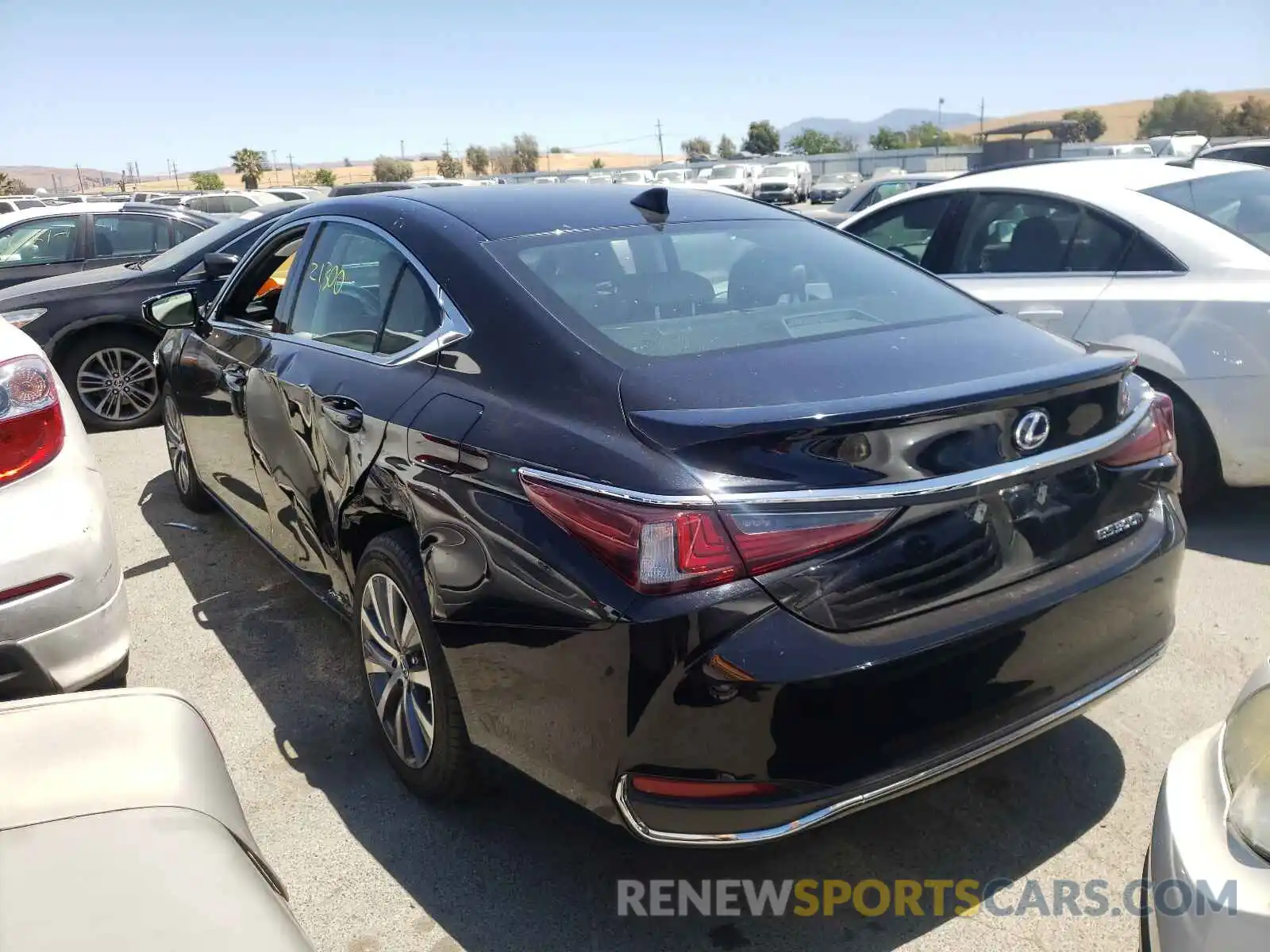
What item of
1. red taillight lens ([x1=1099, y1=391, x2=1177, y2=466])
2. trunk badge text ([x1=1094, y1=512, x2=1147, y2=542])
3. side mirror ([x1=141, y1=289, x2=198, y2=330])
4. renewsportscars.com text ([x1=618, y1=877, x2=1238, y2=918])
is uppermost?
side mirror ([x1=141, y1=289, x2=198, y2=330])

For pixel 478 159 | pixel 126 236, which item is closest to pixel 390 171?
pixel 478 159

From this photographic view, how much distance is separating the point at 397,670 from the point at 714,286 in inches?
56.1

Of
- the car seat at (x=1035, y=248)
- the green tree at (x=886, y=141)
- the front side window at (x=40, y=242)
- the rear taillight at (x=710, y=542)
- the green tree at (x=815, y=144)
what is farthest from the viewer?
the green tree at (x=886, y=141)

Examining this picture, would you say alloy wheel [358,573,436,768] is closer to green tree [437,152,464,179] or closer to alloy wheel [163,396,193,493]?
alloy wheel [163,396,193,493]

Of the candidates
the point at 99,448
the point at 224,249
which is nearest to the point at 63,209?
the point at 224,249

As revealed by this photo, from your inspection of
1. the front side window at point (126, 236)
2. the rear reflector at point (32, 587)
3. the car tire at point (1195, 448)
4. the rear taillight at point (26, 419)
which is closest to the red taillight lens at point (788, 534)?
the rear reflector at point (32, 587)

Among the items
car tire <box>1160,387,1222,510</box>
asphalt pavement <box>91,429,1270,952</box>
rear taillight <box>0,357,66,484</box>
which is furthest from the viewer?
car tire <box>1160,387,1222,510</box>

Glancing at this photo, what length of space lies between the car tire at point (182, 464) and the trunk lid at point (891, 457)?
12.2 ft

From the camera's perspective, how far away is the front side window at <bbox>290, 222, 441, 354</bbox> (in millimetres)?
2984

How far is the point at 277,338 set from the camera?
12.3 feet

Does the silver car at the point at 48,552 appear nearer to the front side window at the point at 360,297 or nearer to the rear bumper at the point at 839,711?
the front side window at the point at 360,297

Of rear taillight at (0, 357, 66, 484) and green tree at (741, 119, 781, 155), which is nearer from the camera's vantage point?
rear taillight at (0, 357, 66, 484)

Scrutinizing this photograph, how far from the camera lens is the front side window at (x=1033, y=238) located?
4.91 meters

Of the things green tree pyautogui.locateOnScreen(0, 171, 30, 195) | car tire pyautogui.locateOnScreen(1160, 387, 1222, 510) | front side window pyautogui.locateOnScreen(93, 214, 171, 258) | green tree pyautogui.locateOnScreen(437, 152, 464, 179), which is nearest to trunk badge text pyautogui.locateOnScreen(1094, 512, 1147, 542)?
car tire pyautogui.locateOnScreen(1160, 387, 1222, 510)
